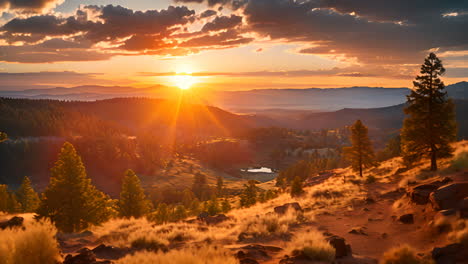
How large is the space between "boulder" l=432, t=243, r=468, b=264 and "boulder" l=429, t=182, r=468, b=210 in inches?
180

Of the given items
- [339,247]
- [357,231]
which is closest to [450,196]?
[357,231]

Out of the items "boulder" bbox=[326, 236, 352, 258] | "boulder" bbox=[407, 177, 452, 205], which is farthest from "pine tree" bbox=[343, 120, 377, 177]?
"boulder" bbox=[326, 236, 352, 258]

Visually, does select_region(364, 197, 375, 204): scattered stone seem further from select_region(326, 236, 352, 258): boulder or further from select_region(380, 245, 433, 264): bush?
select_region(380, 245, 433, 264): bush

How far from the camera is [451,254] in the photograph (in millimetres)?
9891

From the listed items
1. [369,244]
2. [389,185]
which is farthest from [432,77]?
[369,244]

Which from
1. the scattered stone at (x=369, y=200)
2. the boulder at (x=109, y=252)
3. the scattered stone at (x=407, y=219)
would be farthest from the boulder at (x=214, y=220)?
the scattered stone at (x=407, y=219)

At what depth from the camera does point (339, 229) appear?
55.8ft

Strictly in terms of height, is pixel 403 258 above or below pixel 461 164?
above

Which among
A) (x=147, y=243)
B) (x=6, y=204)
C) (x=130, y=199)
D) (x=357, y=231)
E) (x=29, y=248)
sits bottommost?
(x=6, y=204)

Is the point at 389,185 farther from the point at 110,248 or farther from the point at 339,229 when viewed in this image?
the point at 110,248

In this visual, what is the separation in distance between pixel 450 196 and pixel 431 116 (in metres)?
14.9

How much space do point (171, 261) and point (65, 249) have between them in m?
8.19

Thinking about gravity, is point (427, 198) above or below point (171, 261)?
below

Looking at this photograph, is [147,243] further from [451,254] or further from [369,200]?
[369,200]
